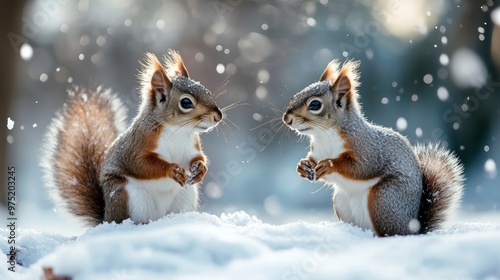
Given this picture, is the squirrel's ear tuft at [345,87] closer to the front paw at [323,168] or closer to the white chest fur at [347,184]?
the white chest fur at [347,184]

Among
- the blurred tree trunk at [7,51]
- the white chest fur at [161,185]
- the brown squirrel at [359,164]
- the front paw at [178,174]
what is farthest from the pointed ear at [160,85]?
the blurred tree trunk at [7,51]

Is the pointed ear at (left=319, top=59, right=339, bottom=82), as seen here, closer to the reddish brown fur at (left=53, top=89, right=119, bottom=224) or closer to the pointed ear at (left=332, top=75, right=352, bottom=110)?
the pointed ear at (left=332, top=75, right=352, bottom=110)

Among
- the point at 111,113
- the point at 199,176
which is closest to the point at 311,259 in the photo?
the point at 199,176

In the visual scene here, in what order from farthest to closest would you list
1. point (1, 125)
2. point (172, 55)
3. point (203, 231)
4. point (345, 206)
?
point (1, 125) → point (172, 55) → point (345, 206) → point (203, 231)

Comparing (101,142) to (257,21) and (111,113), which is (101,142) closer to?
(111,113)

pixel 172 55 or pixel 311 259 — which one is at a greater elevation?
pixel 172 55

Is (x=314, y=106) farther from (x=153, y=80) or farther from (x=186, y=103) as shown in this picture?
(x=153, y=80)

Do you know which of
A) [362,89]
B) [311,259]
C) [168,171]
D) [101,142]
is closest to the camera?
[311,259]
